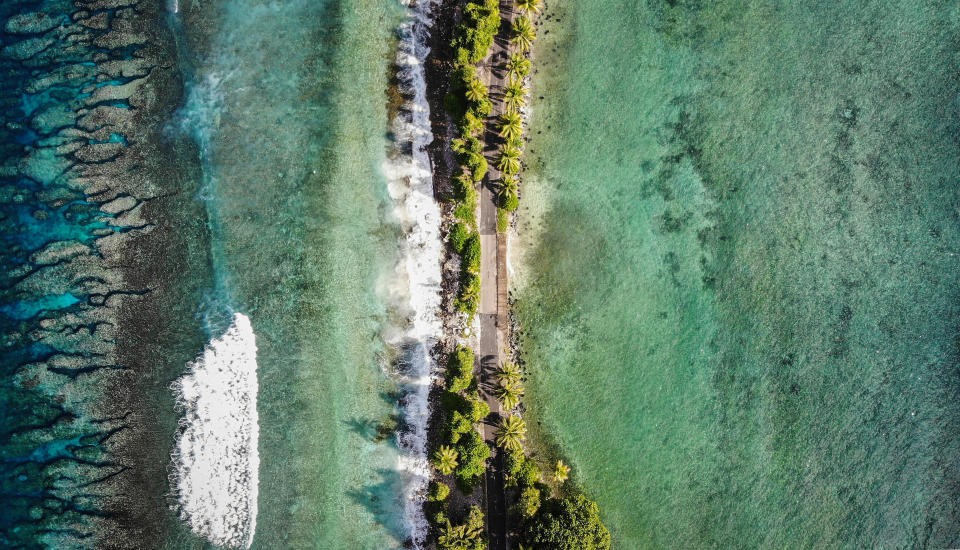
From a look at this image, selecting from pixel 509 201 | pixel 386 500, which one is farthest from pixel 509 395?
pixel 509 201

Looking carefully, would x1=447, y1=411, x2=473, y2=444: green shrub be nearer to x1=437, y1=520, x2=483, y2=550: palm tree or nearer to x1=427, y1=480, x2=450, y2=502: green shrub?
x1=427, y1=480, x2=450, y2=502: green shrub

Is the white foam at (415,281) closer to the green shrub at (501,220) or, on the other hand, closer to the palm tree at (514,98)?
the green shrub at (501,220)

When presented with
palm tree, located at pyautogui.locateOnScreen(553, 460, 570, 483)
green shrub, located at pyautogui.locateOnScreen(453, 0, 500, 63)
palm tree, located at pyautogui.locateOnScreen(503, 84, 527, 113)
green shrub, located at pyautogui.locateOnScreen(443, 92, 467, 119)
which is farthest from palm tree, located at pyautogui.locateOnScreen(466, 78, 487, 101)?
palm tree, located at pyautogui.locateOnScreen(553, 460, 570, 483)

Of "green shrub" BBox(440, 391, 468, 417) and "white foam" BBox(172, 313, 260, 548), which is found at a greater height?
"green shrub" BBox(440, 391, 468, 417)

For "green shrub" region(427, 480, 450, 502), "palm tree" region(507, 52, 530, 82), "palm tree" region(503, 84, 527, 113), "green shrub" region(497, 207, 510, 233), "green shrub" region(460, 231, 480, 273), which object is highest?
"palm tree" region(507, 52, 530, 82)

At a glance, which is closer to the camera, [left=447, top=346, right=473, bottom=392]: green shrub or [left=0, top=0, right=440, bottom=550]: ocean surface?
[left=447, top=346, right=473, bottom=392]: green shrub

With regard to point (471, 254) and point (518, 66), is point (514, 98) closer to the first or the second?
point (518, 66)

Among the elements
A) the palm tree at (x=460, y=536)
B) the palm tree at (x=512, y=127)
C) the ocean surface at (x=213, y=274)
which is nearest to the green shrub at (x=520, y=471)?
the palm tree at (x=460, y=536)
